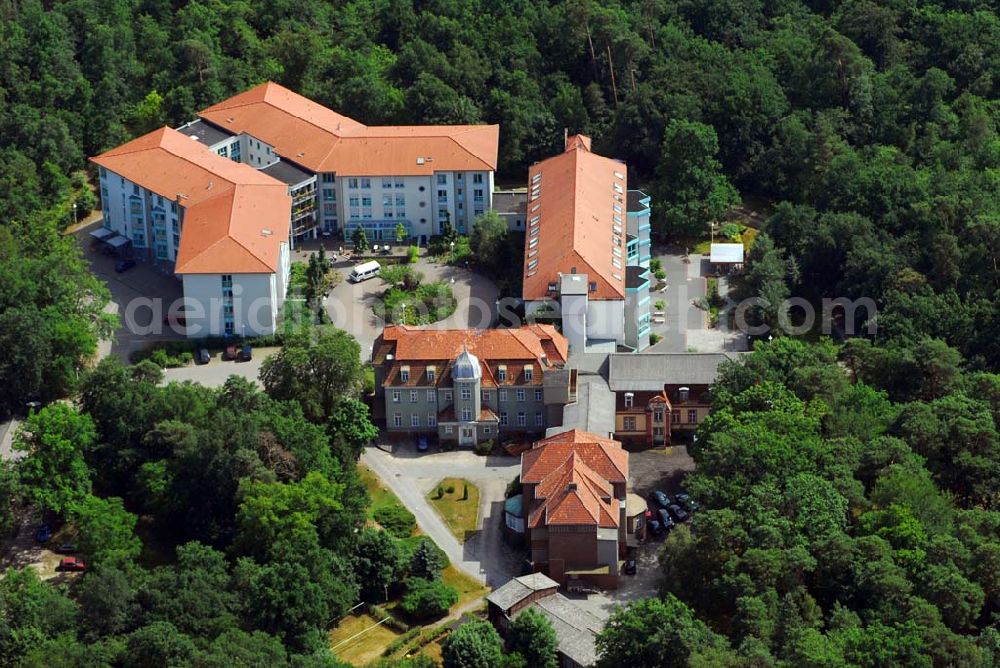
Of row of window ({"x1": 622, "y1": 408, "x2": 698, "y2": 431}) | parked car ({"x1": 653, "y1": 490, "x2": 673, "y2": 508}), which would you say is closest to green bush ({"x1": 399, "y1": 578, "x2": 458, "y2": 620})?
parked car ({"x1": 653, "y1": 490, "x2": 673, "y2": 508})

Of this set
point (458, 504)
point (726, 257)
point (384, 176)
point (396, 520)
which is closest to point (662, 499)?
point (458, 504)

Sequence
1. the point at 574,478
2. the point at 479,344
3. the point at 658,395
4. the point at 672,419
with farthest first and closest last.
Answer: the point at 479,344
the point at 672,419
the point at 658,395
the point at 574,478

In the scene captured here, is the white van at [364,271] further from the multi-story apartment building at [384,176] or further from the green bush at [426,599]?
the green bush at [426,599]

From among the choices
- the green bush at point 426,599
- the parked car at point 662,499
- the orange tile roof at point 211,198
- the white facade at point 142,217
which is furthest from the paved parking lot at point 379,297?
the green bush at point 426,599

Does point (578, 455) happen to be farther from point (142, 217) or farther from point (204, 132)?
point (204, 132)

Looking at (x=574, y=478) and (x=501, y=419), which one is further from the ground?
(x=501, y=419)

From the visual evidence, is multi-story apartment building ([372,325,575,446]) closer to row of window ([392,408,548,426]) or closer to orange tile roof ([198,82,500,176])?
row of window ([392,408,548,426])
